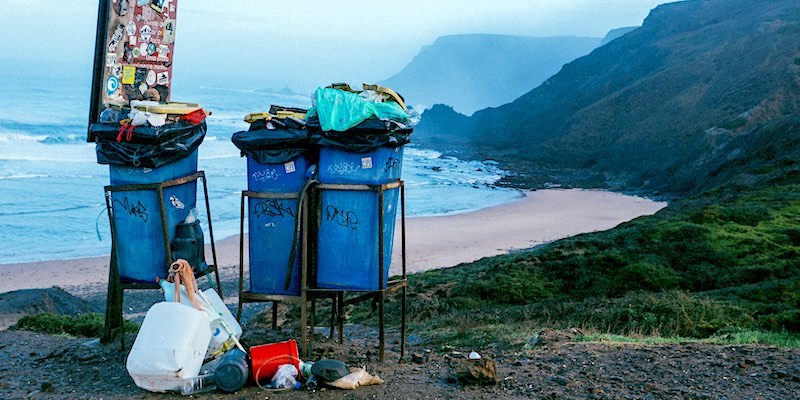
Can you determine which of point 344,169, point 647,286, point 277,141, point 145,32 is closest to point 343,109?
point 344,169

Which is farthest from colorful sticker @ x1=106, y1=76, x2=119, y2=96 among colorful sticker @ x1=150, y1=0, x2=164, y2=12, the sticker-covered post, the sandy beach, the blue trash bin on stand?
the sandy beach

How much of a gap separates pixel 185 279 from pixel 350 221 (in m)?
1.30

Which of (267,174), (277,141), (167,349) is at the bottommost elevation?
(167,349)

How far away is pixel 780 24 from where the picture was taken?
56.3 m

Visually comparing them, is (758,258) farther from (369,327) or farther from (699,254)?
(369,327)

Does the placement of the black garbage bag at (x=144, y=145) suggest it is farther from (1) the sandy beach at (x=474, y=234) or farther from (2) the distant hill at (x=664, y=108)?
(2) the distant hill at (x=664, y=108)

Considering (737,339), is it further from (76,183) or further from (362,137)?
(76,183)

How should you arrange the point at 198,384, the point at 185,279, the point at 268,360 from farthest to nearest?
the point at 185,279 → the point at 268,360 → the point at 198,384

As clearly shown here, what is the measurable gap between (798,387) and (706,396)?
82cm

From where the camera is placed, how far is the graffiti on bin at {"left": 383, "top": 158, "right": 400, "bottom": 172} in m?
5.80

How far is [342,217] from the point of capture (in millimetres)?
5750

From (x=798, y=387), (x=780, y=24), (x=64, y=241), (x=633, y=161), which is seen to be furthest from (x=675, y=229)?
(x=780, y=24)

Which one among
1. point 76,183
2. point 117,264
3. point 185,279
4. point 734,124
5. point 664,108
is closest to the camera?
point 185,279

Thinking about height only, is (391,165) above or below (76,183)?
above
